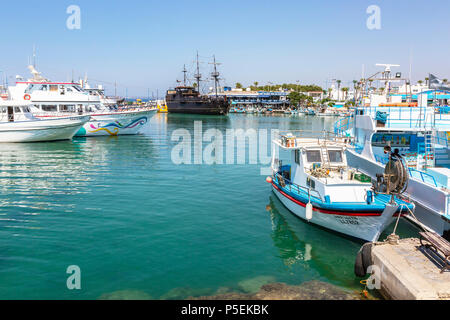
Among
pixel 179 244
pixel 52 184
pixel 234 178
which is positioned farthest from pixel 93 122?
pixel 179 244

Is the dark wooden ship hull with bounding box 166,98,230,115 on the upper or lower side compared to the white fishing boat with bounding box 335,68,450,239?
upper

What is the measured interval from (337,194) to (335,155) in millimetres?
3434

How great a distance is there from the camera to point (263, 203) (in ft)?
64.4

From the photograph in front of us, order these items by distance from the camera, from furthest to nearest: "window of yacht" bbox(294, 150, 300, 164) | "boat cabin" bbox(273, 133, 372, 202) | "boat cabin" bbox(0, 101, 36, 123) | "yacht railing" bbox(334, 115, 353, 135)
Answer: "boat cabin" bbox(0, 101, 36, 123) → "yacht railing" bbox(334, 115, 353, 135) → "window of yacht" bbox(294, 150, 300, 164) → "boat cabin" bbox(273, 133, 372, 202)

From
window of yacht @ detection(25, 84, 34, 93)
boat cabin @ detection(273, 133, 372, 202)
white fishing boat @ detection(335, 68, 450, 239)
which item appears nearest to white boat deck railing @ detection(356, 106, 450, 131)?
white fishing boat @ detection(335, 68, 450, 239)

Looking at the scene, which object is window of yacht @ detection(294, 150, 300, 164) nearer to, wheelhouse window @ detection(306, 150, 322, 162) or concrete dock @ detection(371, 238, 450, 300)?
wheelhouse window @ detection(306, 150, 322, 162)

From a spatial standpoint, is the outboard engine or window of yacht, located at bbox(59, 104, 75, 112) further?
window of yacht, located at bbox(59, 104, 75, 112)

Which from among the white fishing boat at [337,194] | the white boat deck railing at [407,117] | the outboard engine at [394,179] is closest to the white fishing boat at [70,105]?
the white fishing boat at [337,194]

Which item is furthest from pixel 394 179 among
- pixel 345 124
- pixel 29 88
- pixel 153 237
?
pixel 29 88

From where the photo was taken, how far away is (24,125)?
131ft

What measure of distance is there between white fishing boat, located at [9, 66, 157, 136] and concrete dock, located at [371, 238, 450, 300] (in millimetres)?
44178

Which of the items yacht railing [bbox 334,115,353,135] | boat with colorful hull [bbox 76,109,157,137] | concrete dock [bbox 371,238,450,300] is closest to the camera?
concrete dock [bbox 371,238,450,300]

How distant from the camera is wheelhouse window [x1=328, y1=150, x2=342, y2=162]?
1728 centimetres

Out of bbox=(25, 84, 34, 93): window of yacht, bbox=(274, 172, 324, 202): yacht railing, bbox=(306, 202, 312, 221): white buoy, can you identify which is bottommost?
bbox=(306, 202, 312, 221): white buoy
